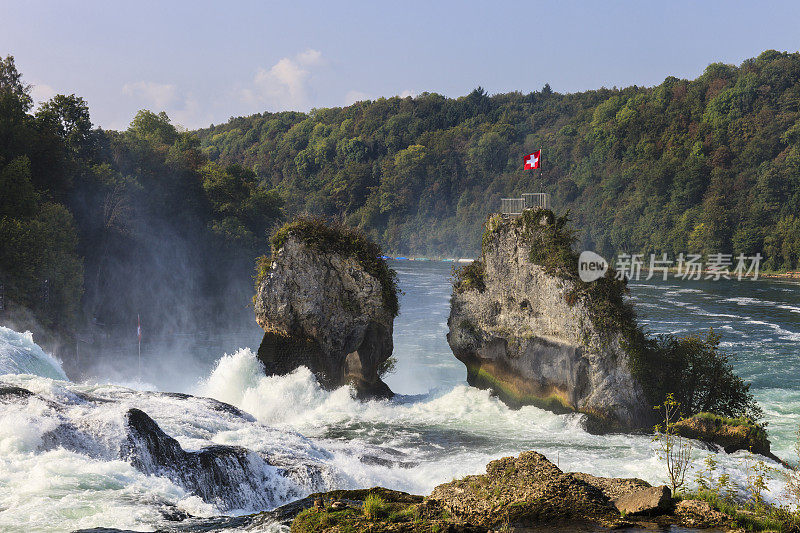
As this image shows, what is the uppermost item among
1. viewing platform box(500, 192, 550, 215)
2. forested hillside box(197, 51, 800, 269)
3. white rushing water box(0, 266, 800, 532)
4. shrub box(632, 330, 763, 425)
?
forested hillside box(197, 51, 800, 269)

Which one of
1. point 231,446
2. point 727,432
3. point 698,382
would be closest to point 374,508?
point 231,446

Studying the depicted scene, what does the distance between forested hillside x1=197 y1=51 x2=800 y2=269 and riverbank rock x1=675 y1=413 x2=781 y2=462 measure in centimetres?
8309

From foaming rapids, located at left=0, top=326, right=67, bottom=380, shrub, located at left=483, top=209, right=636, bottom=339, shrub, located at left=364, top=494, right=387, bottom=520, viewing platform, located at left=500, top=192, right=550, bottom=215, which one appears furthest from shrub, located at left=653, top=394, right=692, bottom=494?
foaming rapids, located at left=0, top=326, right=67, bottom=380

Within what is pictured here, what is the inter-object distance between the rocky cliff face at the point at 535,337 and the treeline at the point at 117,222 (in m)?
24.5

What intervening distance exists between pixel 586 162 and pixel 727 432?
121 metres

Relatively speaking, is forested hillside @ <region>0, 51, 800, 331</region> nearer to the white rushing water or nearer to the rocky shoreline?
the white rushing water

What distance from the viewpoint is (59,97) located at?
57656mm

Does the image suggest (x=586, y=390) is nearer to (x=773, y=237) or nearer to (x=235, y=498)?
(x=235, y=498)

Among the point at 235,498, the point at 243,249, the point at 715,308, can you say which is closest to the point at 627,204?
the point at 715,308

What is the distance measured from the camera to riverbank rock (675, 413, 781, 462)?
2041cm

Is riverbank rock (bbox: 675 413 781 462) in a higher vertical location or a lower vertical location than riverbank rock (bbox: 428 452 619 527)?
lower

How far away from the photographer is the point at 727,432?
68.0ft

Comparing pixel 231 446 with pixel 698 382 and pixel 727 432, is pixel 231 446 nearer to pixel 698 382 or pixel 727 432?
pixel 727 432

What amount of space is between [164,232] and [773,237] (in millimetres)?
82094
